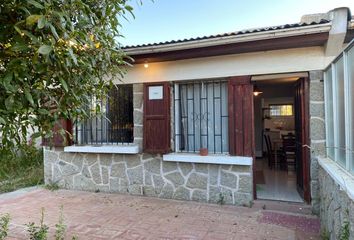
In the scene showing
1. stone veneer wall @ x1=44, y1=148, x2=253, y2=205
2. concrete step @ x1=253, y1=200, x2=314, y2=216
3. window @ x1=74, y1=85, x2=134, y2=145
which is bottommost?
concrete step @ x1=253, y1=200, x2=314, y2=216

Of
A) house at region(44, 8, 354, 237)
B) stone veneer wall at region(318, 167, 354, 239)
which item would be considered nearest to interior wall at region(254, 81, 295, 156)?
house at region(44, 8, 354, 237)

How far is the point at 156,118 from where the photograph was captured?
6574 mm

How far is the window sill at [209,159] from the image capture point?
580 centimetres

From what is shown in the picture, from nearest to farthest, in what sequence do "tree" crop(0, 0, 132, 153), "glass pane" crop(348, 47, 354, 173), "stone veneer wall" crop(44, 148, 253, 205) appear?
"tree" crop(0, 0, 132, 153), "glass pane" crop(348, 47, 354, 173), "stone veneer wall" crop(44, 148, 253, 205)

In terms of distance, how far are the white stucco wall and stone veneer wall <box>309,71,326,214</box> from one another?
31cm

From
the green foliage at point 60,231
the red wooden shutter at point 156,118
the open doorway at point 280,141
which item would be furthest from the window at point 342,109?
the green foliage at point 60,231

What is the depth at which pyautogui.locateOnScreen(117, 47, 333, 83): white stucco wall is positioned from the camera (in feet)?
17.9

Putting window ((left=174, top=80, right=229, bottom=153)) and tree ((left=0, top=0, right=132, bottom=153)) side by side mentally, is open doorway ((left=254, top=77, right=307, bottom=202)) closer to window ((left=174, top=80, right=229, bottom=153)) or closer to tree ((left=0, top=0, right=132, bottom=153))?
window ((left=174, top=80, right=229, bottom=153))

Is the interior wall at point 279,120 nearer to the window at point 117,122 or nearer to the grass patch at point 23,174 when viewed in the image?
the window at point 117,122

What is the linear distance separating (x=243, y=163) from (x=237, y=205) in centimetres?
94

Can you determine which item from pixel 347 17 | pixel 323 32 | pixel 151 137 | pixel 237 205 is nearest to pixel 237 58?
pixel 323 32

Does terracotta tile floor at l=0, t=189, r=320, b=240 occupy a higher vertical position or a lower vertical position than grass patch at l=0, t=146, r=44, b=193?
lower

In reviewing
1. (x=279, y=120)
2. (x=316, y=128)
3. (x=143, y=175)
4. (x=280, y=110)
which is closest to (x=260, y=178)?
(x=316, y=128)

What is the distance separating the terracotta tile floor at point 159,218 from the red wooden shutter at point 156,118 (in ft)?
4.20
